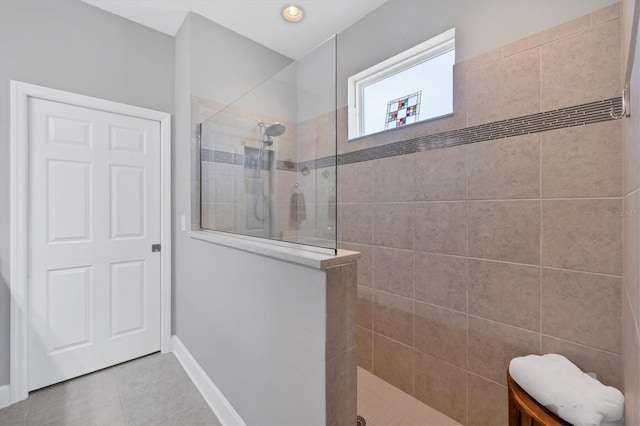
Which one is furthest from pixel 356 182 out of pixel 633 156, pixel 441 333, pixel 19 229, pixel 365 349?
pixel 19 229

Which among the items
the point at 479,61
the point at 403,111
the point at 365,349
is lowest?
the point at 365,349

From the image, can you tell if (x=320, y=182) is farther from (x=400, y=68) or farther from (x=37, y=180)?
(x=37, y=180)

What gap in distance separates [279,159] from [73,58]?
1822 millimetres

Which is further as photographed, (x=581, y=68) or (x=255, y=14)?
(x=255, y=14)

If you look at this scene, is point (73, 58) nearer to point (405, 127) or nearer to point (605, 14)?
point (405, 127)

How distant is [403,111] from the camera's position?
6.52ft

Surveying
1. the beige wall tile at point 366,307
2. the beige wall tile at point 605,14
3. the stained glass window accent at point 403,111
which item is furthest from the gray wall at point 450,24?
the beige wall tile at point 366,307

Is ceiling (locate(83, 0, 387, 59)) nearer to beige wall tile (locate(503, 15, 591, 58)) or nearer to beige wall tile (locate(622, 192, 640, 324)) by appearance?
beige wall tile (locate(503, 15, 591, 58))

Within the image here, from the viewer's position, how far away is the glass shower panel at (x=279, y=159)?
1.23 meters

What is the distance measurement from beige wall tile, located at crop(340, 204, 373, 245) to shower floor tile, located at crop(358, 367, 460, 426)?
1031 mm

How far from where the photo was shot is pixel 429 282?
171cm

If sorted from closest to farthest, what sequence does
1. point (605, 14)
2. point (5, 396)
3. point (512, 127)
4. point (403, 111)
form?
point (605, 14) → point (512, 127) → point (5, 396) → point (403, 111)

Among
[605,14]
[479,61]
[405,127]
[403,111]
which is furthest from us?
[403,111]

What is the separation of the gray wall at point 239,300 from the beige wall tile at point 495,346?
104cm
